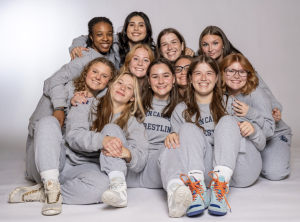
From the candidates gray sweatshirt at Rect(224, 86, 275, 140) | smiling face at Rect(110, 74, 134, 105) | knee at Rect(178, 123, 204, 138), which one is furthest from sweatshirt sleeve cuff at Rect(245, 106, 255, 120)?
smiling face at Rect(110, 74, 134, 105)

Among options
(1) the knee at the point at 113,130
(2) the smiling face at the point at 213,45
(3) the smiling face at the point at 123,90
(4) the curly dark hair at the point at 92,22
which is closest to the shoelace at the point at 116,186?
(1) the knee at the point at 113,130

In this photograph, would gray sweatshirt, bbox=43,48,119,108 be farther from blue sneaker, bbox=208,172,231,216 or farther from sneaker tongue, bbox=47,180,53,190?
blue sneaker, bbox=208,172,231,216

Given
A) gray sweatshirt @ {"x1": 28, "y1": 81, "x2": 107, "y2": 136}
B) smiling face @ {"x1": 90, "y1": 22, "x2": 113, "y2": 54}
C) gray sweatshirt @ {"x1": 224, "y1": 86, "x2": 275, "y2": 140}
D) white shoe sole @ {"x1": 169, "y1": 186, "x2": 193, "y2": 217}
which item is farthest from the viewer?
smiling face @ {"x1": 90, "y1": 22, "x2": 113, "y2": 54}

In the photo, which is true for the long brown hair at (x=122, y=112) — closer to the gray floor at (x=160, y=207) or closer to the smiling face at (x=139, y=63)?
the smiling face at (x=139, y=63)

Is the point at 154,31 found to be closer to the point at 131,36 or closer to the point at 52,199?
the point at 131,36

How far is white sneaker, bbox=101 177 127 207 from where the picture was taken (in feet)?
7.09

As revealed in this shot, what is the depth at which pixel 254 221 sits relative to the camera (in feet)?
6.80

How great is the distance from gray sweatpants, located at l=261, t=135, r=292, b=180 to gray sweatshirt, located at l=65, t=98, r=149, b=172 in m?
1.04

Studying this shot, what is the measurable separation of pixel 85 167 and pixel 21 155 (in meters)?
1.62

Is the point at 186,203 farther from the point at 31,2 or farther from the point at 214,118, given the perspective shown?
the point at 31,2

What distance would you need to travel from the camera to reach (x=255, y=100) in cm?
291

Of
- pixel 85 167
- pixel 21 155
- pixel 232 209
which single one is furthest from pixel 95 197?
pixel 21 155

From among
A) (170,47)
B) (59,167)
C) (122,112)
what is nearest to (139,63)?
(170,47)

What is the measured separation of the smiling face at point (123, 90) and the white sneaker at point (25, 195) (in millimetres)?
849
